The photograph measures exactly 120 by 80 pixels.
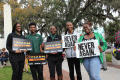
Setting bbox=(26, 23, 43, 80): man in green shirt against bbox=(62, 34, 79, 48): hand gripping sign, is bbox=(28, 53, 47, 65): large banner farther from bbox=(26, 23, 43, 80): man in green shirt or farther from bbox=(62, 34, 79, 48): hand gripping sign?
bbox=(62, 34, 79, 48): hand gripping sign

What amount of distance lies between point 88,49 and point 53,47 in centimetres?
118

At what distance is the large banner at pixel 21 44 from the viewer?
12.8 feet

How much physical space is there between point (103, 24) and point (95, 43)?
13.3 meters

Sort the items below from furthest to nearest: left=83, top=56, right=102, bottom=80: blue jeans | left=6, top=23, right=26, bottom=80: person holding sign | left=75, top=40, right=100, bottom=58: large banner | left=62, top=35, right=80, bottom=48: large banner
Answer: left=62, top=35, right=80, bottom=48: large banner
left=6, top=23, right=26, bottom=80: person holding sign
left=75, top=40, right=100, bottom=58: large banner
left=83, top=56, right=102, bottom=80: blue jeans

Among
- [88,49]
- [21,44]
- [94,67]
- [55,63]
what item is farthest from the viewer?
[55,63]

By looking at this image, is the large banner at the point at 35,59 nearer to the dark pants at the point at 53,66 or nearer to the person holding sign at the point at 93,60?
the dark pants at the point at 53,66

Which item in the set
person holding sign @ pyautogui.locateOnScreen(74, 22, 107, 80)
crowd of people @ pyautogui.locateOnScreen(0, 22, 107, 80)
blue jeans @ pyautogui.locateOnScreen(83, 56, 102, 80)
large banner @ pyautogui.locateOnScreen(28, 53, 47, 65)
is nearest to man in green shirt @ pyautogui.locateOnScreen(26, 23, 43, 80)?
crowd of people @ pyautogui.locateOnScreen(0, 22, 107, 80)

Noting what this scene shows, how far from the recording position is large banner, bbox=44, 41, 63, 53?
13.8ft

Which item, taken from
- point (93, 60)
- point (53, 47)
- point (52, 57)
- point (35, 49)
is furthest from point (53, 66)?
point (93, 60)

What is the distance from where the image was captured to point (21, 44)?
4.08m

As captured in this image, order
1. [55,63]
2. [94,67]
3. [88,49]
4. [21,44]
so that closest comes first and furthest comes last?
[94,67] → [88,49] → [21,44] → [55,63]

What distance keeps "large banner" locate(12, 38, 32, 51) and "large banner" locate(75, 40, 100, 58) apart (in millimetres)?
1523

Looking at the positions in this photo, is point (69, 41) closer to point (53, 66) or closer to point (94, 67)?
point (53, 66)

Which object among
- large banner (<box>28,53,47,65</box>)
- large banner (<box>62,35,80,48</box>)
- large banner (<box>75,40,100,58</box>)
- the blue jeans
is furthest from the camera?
large banner (<box>62,35,80,48</box>)
